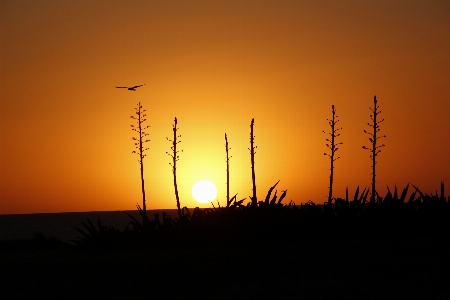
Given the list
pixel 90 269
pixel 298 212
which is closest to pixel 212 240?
pixel 298 212

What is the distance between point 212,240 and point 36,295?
7401 millimetres

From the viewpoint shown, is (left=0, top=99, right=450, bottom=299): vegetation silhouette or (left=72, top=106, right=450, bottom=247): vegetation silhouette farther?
(left=72, top=106, right=450, bottom=247): vegetation silhouette

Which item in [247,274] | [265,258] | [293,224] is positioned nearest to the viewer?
[247,274]

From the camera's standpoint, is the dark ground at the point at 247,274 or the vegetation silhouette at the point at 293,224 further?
the vegetation silhouette at the point at 293,224

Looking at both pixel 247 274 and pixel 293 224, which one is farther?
pixel 293 224

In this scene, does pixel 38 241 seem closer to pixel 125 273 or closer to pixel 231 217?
pixel 231 217

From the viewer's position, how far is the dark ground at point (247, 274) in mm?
11109

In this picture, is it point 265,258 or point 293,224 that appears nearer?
point 265,258

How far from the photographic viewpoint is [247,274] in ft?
41.3

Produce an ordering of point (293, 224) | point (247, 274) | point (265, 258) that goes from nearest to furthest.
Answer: point (247, 274), point (265, 258), point (293, 224)

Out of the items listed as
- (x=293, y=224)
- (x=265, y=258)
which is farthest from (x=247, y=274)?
(x=293, y=224)

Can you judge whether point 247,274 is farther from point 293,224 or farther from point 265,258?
point 293,224

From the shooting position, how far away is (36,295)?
11070 millimetres

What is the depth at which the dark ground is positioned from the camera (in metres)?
11.1
